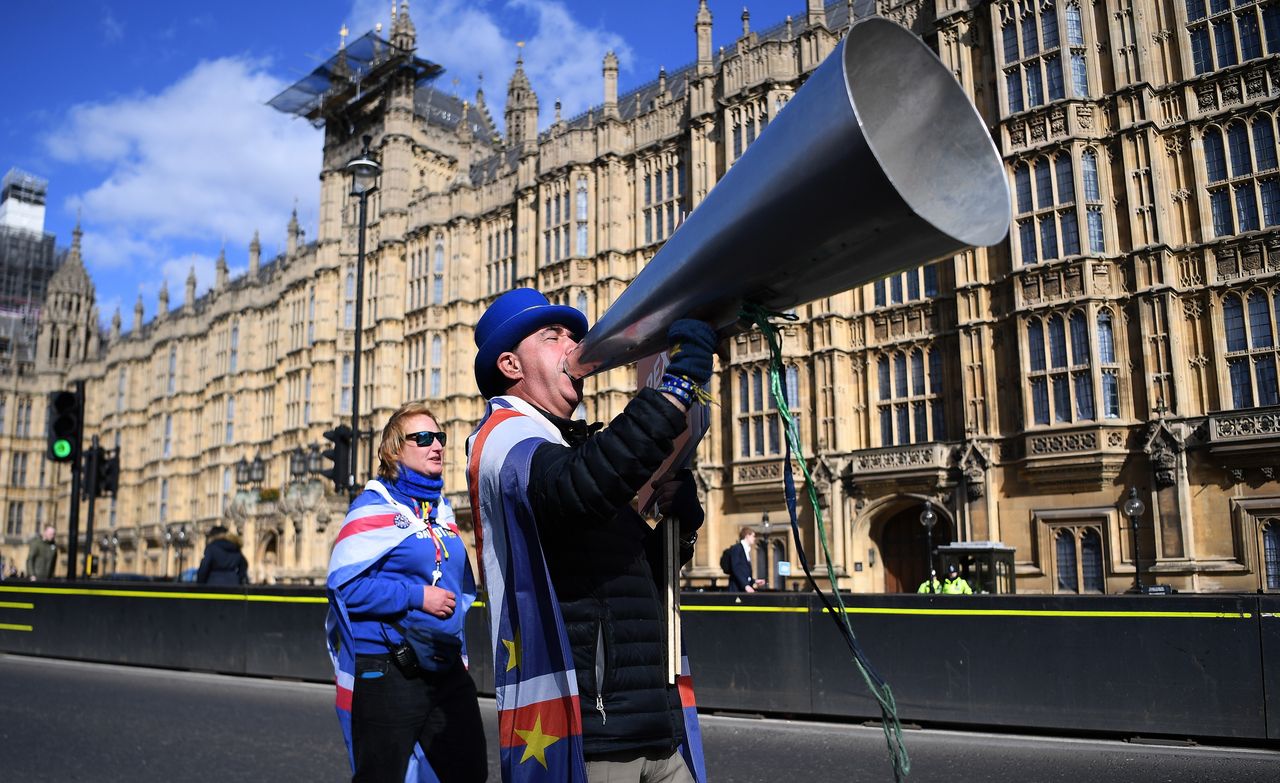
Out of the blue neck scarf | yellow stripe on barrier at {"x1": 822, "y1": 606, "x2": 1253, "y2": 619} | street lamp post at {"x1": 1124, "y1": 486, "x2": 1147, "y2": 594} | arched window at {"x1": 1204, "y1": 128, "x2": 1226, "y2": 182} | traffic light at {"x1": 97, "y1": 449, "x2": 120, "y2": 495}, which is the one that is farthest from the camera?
arched window at {"x1": 1204, "y1": 128, "x2": 1226, "y2": 182}

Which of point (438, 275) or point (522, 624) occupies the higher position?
point (438, 275)

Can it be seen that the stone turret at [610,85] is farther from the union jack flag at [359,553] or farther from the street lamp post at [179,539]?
the street lamp post at [179,539]

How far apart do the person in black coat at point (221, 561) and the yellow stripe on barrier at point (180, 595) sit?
44 centimetres

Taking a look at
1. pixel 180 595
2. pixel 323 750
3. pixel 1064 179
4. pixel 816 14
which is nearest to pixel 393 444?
pixel 323 750

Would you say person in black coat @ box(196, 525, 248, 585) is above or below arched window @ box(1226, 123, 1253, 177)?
below

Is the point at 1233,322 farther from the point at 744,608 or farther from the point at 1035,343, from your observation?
the point at 744,608

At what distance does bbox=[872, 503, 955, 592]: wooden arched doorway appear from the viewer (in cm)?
2483

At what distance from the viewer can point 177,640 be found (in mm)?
13188

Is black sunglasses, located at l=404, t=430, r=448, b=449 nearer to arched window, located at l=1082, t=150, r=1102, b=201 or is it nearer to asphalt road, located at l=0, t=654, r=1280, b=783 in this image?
asphalt road, located at l=0, t=654, r=1280, b=783

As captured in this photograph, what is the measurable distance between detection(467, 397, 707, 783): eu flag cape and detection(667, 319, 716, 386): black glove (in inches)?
16.5

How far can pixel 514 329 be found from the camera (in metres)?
2.70

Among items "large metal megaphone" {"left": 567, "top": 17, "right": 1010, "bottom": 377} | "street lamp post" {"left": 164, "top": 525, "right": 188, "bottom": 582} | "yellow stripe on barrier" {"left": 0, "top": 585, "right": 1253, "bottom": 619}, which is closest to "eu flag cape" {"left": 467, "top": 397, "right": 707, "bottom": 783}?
"large metal megaphone" {"left": 567, "top": 17, "right": 1010, "bottom": 377}

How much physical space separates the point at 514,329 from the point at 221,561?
10.7 metres

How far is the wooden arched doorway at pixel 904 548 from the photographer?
81.5ft
